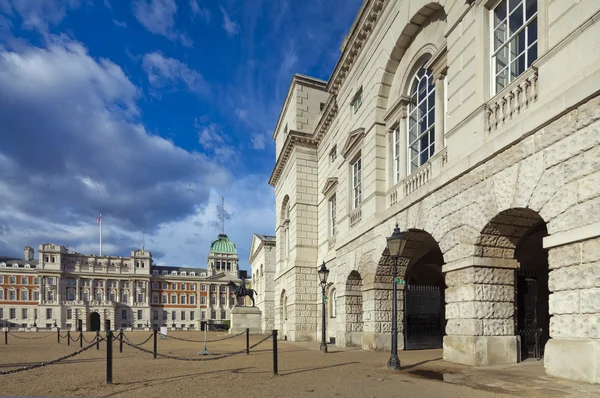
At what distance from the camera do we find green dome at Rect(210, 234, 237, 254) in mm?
116438

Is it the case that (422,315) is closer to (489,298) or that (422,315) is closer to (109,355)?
(489,298)

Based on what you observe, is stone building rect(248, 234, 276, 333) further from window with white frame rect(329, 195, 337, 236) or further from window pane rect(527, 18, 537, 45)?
window pane rect(527, 18, 537, 45)

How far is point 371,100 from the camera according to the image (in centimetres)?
1734

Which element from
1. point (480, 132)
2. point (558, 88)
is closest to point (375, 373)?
point (480, 132)

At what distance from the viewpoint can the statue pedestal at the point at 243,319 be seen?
116ft

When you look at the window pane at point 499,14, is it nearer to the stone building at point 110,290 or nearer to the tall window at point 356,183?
the tall window at point 356,183

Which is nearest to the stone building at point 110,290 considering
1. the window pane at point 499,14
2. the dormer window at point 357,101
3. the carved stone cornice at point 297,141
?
the carved stone cornice at point 297,141

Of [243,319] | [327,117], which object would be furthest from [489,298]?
[243,319]

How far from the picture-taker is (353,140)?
19.0m

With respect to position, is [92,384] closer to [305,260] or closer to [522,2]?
[522,2]

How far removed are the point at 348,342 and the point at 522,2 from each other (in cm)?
1357

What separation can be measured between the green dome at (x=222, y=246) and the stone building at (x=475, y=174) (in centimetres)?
9761

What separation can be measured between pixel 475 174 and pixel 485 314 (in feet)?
10.5

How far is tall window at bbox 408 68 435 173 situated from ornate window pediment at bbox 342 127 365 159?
2987mm
